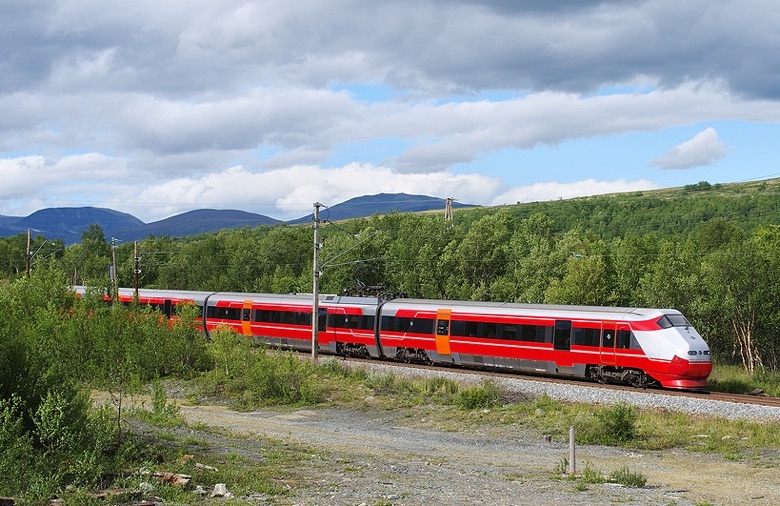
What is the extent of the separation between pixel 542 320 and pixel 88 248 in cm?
13529

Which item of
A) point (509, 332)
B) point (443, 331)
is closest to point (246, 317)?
point (443, 331)

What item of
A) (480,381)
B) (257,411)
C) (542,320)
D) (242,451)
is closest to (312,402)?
(257,411)

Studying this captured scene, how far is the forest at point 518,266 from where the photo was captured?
6450 centimetres

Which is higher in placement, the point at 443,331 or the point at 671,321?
the point at 671,321

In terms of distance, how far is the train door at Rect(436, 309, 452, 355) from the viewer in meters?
38.0

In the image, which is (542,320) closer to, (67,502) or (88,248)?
(67,502)

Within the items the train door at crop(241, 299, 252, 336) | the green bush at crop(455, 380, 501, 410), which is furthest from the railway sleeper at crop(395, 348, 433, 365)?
the train door at crop(241, 299, 252, 336)

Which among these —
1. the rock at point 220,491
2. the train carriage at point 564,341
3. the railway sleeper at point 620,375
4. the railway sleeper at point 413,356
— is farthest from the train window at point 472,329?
the rock at point 220,491

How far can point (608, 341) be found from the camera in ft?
105

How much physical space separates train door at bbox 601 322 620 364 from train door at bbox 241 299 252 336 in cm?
2296

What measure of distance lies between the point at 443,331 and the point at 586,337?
758 cm

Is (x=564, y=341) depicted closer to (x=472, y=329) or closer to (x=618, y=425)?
(x=472, y=329)

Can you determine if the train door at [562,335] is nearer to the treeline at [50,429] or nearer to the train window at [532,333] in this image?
the train window at [532,333]

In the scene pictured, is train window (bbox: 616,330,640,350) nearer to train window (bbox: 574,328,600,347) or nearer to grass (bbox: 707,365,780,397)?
train window (bbox: 574,328,600,347)
